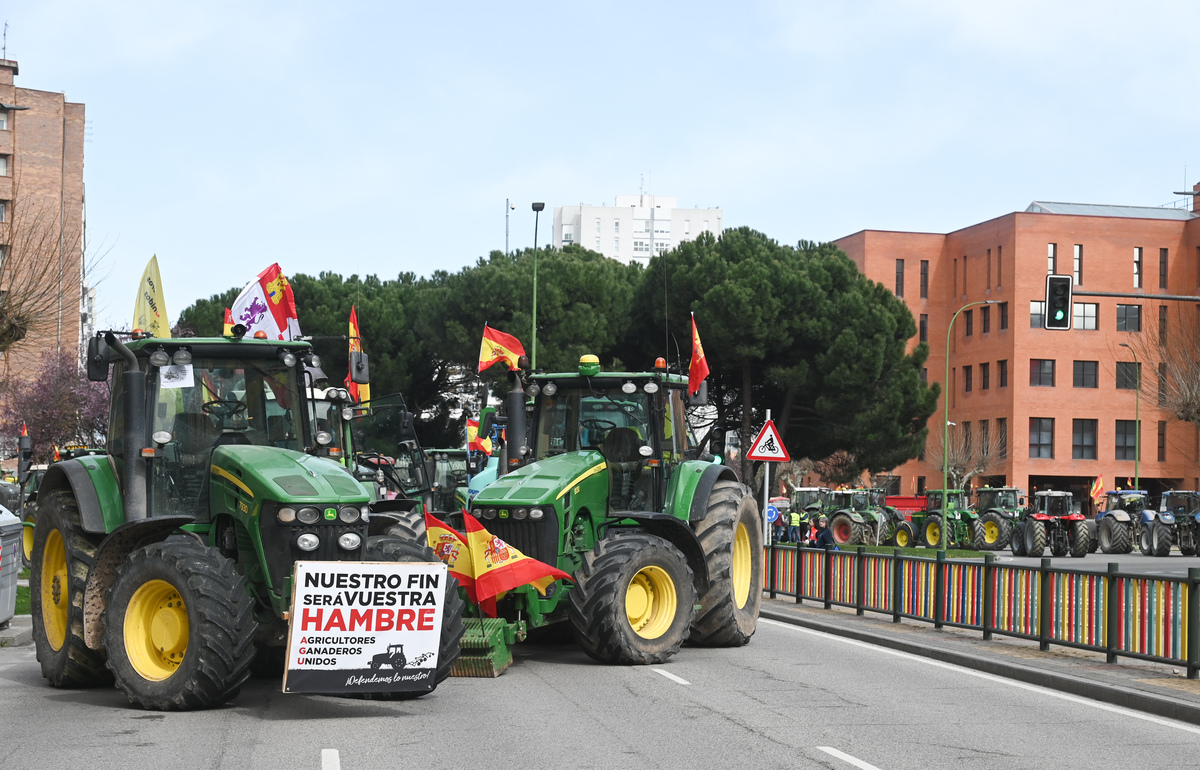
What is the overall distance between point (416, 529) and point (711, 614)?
12.8 ft

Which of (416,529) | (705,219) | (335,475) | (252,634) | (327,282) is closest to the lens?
(252,634)

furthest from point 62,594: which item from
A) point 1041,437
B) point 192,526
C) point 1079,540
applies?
point 1041,437

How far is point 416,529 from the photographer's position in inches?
471

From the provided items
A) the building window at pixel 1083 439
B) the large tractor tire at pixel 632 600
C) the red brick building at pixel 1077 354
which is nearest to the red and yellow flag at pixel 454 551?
the large tractor tire at pixel 632 600

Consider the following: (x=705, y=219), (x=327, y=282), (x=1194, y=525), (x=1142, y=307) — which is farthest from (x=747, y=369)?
(x=705, y=219)

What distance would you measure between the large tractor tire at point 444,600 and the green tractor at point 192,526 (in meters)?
0.01

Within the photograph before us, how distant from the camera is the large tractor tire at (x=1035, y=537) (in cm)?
3931

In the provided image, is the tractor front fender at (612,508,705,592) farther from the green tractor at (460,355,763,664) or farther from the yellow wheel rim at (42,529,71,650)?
the yellow wheel rim at (42,529,71,650)

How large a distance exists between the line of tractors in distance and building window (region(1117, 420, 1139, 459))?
93.9 ft

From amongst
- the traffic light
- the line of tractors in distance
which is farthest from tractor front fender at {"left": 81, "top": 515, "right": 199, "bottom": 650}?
the line of tractors in distance

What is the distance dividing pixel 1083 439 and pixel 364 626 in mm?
69520

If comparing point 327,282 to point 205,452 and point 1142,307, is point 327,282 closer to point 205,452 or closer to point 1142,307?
point 1142,307

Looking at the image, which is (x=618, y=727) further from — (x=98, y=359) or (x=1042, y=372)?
(x=1042, y=372)

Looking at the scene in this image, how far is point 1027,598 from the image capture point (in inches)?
596
